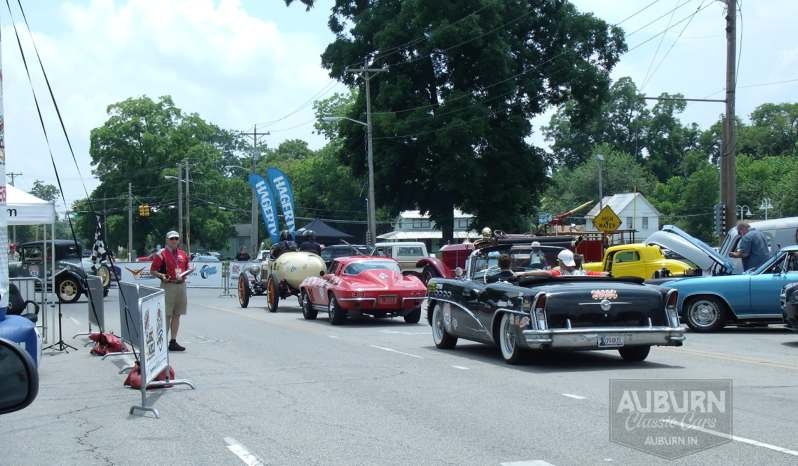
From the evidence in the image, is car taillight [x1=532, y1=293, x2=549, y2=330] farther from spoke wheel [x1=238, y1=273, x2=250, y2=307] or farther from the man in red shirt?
spoke wheel [x1=238, y1=273, x2=250, y2=307]

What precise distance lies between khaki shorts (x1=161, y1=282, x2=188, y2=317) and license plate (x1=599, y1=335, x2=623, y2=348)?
627cm

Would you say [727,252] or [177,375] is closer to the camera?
[177,375]

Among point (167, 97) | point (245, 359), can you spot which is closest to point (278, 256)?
Answer: point (245, 359)

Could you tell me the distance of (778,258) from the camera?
14.5 m

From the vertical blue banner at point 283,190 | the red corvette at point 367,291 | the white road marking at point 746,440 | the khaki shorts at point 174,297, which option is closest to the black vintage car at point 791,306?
the white road marking at point 746,440

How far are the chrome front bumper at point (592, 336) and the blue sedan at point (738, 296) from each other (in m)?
5.53

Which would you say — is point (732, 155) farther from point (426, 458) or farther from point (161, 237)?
point (161, 237)

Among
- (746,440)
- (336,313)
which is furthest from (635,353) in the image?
(336,313)

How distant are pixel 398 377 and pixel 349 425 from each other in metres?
2.71

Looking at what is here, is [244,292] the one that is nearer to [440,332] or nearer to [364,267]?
[364,267]

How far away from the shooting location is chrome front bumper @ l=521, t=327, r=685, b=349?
9484 mm

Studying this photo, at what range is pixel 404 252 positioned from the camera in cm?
3447

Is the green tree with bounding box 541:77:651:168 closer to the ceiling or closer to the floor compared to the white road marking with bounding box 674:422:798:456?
closer to the ceiling

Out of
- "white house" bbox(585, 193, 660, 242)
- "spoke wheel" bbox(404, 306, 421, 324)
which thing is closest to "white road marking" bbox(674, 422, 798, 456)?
"spoke wheel" bbox(404, 306, 421, 324)
